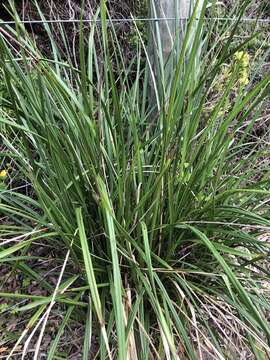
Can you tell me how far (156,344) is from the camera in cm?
137

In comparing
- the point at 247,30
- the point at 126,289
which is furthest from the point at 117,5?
the point at 126,289

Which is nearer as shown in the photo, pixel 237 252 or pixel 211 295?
pixel 237 252

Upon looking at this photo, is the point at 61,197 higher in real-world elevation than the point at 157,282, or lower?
higher

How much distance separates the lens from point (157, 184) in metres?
1.20

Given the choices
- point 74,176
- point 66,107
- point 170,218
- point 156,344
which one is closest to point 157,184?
point 170,218

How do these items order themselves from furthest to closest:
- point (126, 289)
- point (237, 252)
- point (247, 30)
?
point (247, 30), point (126, 289), point (237, 252)

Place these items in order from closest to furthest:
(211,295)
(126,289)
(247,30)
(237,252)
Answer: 1. (237,252)
2. (126,289)
3. (211,295)
4. (247,30)

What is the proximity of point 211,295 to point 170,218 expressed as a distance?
0.31 metres

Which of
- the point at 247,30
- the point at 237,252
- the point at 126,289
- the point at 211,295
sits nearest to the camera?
the point at 237,252

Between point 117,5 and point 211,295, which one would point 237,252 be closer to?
point 211,295

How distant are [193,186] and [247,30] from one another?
56.3 inches

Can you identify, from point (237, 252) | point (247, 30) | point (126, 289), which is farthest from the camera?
point (247, 30)

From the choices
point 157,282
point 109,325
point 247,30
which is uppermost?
point 247,30

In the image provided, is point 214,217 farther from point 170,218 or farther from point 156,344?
point 156,344
